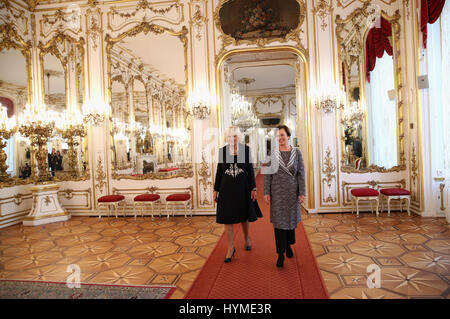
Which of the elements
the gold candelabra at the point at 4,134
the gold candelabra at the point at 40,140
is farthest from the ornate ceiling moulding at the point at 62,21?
the gold candelabra at the point at 40,140

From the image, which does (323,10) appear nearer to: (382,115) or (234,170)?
(382,115)

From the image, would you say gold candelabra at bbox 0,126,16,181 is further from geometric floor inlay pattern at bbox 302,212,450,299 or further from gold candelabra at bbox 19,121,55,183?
geometric floor inlay pattern at bbox 302,212,450,299

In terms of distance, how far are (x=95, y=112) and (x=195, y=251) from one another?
412 cm

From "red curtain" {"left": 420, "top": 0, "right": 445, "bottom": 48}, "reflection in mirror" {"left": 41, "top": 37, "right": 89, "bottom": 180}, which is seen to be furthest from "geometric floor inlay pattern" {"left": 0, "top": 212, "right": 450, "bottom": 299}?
"red curtain" {"left": 420, "top": 0, "right": 445, "bottom": 48}

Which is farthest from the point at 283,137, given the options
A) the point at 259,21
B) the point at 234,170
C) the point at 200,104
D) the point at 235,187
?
the point at 259,21

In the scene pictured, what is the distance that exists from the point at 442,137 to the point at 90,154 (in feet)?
22.9

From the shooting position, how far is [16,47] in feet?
20.0

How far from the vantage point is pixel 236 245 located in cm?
386

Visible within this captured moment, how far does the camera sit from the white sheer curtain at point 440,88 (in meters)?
4.34

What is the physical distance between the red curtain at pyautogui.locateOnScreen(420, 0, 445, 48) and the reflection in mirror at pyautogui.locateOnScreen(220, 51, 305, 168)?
2.61 meters

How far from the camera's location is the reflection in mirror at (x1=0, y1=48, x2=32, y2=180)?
5.80 metres

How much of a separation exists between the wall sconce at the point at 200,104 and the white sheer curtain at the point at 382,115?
11.0ft
